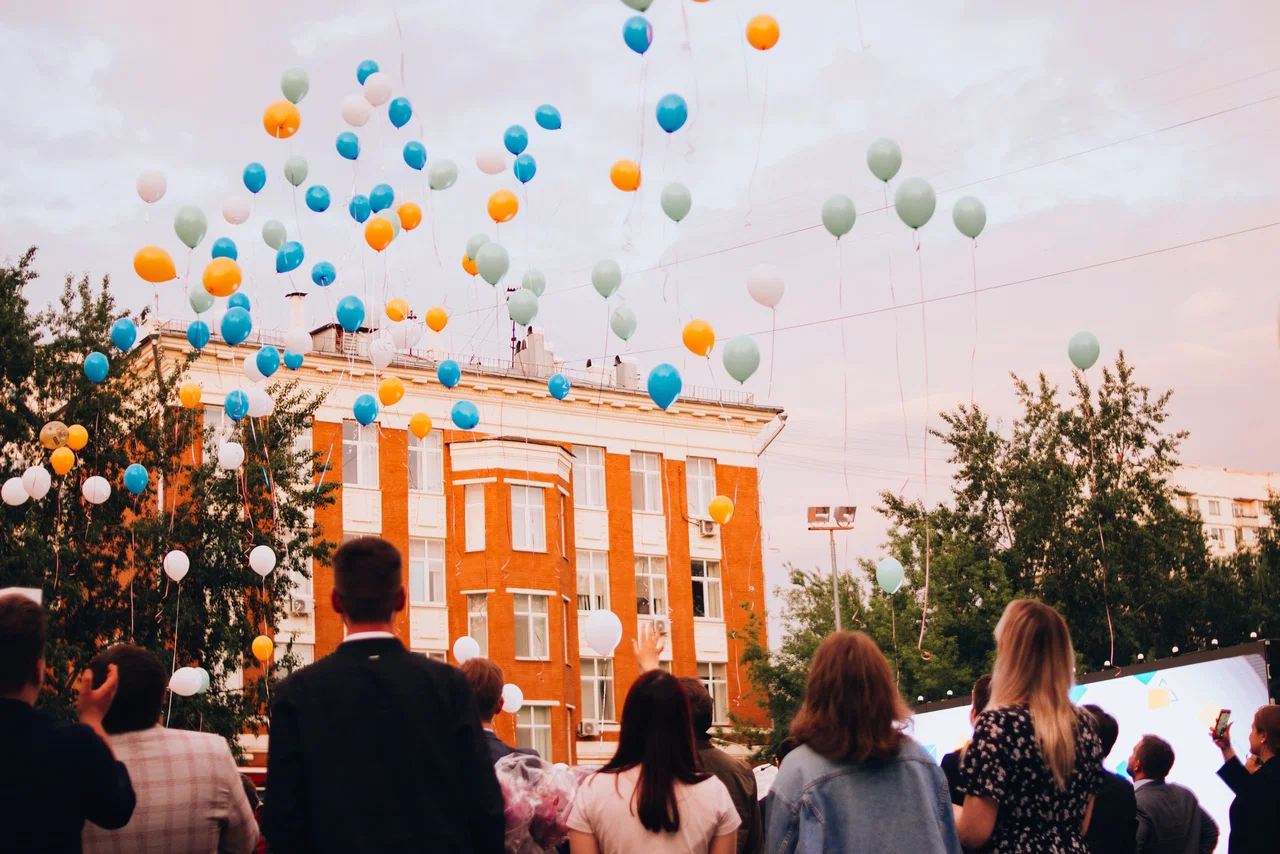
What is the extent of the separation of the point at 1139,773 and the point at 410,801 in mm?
4351

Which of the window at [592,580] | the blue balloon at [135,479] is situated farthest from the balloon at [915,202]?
the window at [592,580]

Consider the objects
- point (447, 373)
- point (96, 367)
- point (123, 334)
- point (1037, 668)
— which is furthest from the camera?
point (96, 367)

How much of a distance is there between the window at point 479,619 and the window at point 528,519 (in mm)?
1483

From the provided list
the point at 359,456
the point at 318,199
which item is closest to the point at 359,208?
the point at 318,199

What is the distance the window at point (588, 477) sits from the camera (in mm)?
36625

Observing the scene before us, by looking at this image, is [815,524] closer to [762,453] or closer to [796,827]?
[762,453]

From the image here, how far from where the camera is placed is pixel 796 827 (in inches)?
155

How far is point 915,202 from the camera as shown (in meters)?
11.8

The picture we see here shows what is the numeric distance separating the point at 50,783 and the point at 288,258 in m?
11.3

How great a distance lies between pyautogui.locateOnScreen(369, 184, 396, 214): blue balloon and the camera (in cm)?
1414

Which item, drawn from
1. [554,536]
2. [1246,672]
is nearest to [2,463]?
[554,536]

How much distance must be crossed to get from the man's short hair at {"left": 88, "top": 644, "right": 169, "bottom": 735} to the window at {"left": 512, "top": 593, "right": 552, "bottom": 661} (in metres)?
28.7

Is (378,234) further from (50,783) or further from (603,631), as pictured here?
(50,783)

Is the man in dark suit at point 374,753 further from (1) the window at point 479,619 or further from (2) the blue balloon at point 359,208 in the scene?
(1) the window at point 479,619
